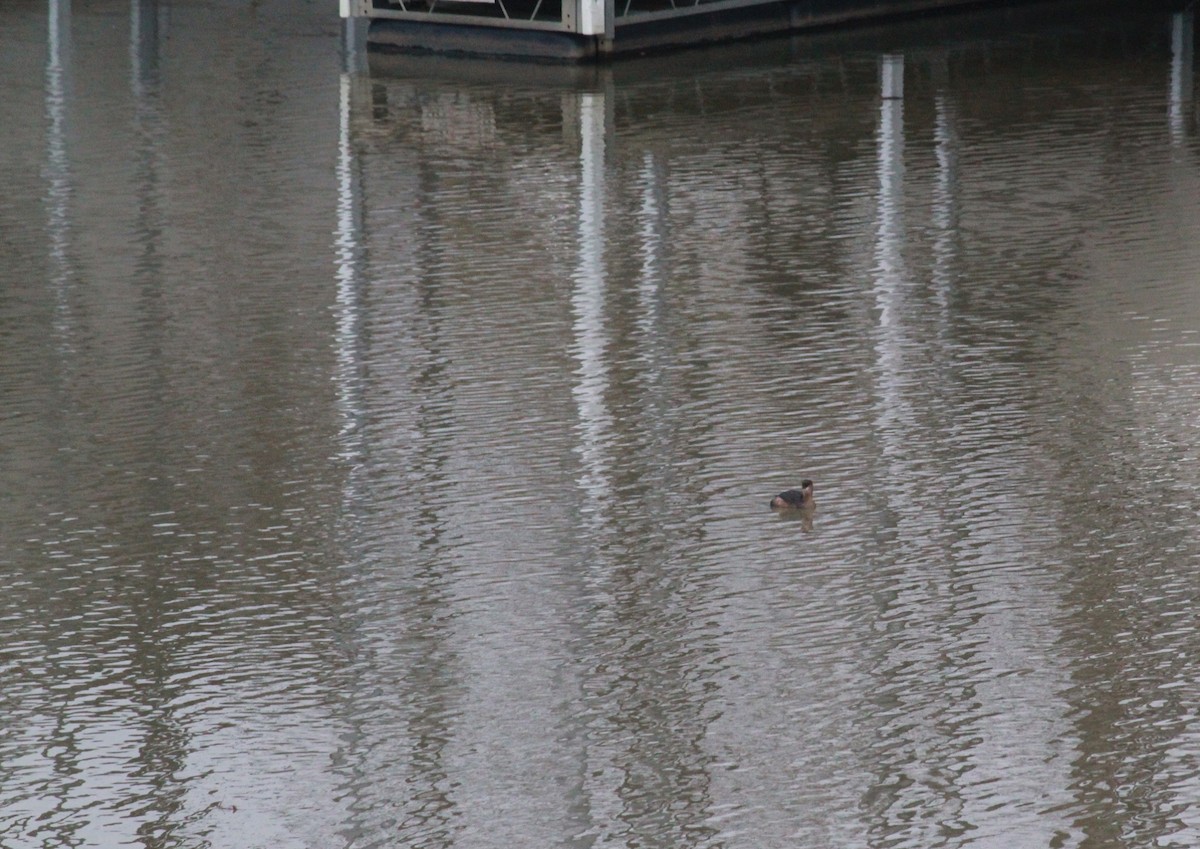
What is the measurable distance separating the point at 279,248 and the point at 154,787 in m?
7.55

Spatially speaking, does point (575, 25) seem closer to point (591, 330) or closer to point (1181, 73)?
point (1181, 73)

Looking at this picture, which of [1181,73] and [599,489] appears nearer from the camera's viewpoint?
[599,489]

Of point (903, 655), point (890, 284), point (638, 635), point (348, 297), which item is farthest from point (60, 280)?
point (903, 655)

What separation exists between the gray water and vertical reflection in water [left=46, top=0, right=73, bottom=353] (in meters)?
0.07

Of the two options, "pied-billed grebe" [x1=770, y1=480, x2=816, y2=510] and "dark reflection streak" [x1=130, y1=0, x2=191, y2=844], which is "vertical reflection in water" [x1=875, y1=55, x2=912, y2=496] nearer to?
"pied-billed grebe" [x1=770, y1=480, x2=816, y2=510]

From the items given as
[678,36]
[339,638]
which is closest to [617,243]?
[339,638]

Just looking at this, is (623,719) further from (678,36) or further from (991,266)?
(678,36)

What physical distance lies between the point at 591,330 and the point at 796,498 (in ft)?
10.3

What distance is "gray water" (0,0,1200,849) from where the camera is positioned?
19.3 ft

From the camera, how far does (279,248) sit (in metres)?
13.0

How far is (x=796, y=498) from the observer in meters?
8.08

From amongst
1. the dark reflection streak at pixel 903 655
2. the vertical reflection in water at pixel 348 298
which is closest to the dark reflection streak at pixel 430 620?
the vertical reflection in water at pixel 348 298

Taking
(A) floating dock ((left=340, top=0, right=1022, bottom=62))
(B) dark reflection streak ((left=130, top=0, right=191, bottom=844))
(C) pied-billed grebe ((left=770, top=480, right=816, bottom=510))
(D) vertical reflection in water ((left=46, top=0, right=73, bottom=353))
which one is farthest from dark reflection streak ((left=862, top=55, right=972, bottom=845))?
(A) floating dock ((left=340, top=0, right=1022, bottom=62))

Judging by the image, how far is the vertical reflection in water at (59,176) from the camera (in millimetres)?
11688
